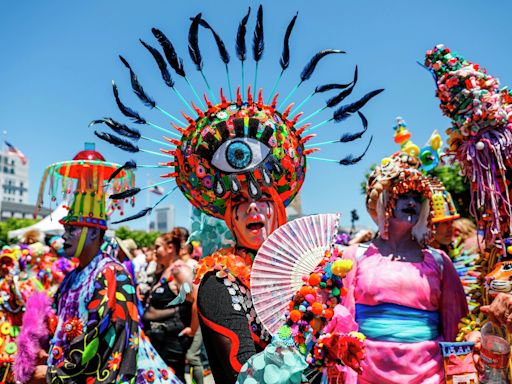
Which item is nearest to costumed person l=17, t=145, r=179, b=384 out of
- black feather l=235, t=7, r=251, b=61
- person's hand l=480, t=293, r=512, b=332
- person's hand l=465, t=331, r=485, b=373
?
black feather l=235, t=7, r=251, b=61

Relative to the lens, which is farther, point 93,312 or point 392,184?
point 93,312

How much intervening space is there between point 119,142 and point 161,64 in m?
0.41

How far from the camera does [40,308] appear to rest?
3.39 meters

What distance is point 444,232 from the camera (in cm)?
409

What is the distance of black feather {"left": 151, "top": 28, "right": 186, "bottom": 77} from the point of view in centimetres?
215

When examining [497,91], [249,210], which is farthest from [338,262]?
[497,91]

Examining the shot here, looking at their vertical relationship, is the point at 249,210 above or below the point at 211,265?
above

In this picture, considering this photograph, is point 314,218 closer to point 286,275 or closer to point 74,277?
point 286,275

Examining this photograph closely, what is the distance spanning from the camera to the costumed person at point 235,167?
166cm

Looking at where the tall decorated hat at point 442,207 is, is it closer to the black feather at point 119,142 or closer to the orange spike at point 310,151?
the orange spike at point 310,151

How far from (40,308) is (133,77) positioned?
200 cm

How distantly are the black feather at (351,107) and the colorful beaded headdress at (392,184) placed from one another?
75 cm

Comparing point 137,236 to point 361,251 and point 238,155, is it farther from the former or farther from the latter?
point 238,155

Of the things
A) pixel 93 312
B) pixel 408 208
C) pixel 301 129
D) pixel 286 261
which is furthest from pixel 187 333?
pixel 286 261
